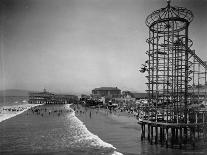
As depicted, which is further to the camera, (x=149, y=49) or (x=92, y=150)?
(x=149, y=49)

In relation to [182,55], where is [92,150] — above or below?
below

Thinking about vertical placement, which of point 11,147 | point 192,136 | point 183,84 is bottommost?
point 11,147

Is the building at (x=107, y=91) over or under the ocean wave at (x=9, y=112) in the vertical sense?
over

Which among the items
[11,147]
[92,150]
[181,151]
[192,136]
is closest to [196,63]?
[192,136]

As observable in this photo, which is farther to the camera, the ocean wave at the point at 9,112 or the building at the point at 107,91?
the building at the point at 107,91

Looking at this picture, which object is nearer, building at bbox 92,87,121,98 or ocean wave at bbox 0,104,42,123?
ocean wave at bbox 0,104,42,123

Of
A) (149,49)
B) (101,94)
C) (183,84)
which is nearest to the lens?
(183,84)

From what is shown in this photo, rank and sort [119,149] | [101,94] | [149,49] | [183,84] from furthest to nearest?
[101,94] → [149,49] → [183,84] → [119,149]

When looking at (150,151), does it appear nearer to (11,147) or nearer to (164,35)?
(164,35)

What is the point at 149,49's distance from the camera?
107ft

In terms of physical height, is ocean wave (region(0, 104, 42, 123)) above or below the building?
below

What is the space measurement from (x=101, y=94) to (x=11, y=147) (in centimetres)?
13807

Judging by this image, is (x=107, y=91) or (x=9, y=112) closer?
(x=9, y=112)

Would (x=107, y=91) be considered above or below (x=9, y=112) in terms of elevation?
above
